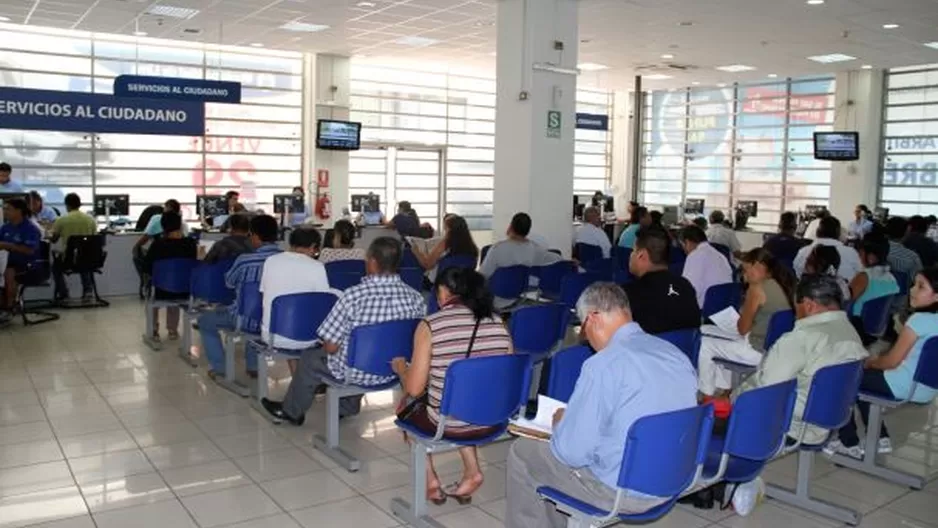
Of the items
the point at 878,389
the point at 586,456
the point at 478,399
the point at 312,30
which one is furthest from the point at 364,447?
the point at 312,30

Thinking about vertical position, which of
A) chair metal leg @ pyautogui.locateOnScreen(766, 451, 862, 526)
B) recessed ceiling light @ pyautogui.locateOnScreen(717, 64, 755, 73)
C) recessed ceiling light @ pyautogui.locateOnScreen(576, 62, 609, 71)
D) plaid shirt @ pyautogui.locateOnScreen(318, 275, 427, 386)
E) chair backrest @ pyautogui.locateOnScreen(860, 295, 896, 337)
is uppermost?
recessed ceiling light @ pyautogui.locateOnScreen(717, 64, 755, 73)

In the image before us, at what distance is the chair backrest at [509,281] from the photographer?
25.3 ft

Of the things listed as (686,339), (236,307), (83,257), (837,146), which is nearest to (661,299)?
(686,339)

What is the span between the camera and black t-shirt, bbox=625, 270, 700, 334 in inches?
185

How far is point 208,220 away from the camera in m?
12.2

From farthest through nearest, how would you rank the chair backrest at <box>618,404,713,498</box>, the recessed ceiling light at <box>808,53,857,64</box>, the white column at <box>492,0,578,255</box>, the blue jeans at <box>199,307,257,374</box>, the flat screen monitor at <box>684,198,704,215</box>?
1. the flat screen monitor at <box>684,198,704,215</box>
2. the recessed ceiling light at <box>808,53,857,64</box>
3. the white column at <box>492,0,578,255</box>
4. the blue jeans at <box>199,307,257,374</box>
5. the chair backrest at <box>618,404,713,498</box>

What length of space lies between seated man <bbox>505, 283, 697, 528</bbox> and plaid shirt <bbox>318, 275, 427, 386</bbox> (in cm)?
177

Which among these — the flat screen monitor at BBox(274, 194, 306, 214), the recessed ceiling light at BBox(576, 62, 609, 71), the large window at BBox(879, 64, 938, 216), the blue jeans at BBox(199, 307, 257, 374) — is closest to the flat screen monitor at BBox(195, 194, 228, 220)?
the flat screen monitor at BBox(274, 194, 306, 214)

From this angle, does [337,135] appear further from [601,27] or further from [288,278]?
[288,278]

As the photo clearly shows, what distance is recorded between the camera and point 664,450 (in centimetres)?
274

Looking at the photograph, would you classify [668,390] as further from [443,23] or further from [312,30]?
[312,30]

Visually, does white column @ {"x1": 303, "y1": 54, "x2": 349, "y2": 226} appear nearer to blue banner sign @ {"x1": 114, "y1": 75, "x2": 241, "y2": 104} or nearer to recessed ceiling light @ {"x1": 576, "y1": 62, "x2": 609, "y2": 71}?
blue banner sign @ {"x1": 114, "y1": 75, "x2": 241, "y2": 104}

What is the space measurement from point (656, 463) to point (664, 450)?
0.05 metres

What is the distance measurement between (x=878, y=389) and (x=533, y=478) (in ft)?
8.14
